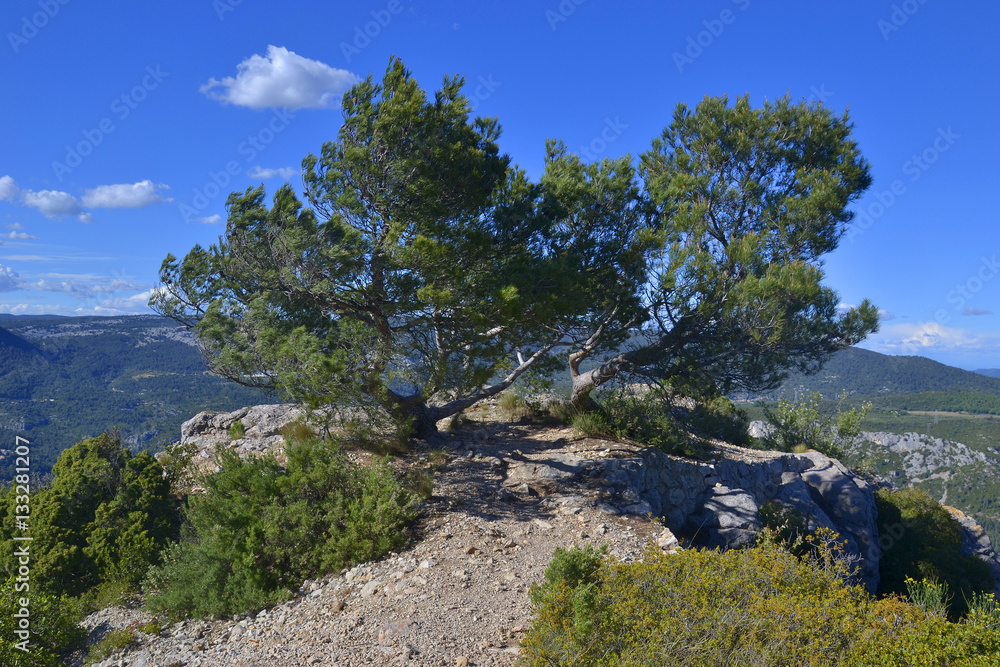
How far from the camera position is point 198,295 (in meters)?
9.95

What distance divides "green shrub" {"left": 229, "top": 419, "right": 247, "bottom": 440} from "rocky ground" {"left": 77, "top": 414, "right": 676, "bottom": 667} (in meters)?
5.36

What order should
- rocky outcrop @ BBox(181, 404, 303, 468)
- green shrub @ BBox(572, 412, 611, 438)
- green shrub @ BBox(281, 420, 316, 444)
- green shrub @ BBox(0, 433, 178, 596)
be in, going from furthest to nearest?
green shrub @ BBox(572, 412, 611, 438), rocky outcrop @ BBox(181, 404, 303, 468), green shrub @ BBox(281, 420, 316, 444), green shrub @ BBox(0, 433, 178, 596)

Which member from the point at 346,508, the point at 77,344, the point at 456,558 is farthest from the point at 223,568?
the point at 77,344

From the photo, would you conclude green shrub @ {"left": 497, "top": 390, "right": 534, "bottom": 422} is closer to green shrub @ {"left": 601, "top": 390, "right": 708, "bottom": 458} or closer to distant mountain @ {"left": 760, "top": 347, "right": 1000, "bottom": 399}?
green shrub @ {"left": 601, "top": 390, "right": 708, "bottom": 458}

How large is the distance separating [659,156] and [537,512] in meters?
9.01

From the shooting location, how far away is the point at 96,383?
82.9 metres

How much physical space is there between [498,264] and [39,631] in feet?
25.0

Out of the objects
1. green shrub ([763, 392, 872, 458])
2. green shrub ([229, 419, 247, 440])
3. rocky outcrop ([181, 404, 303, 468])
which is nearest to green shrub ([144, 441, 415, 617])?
rocky outcrop ([181, 404, 303, 468])

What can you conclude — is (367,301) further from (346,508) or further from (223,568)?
(223,568)

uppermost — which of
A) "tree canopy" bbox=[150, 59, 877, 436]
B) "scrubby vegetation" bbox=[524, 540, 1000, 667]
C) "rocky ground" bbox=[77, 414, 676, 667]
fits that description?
"tree canopy" bbox=[150, 59, 877, 436]

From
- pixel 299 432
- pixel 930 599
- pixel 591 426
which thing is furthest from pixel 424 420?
pixel 930 599

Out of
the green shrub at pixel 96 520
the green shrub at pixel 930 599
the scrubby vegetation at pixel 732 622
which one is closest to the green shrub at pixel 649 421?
the green shrub at pixel 930 599

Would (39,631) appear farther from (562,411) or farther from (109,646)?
(562,411)

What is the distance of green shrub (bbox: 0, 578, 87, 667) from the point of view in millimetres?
5730
